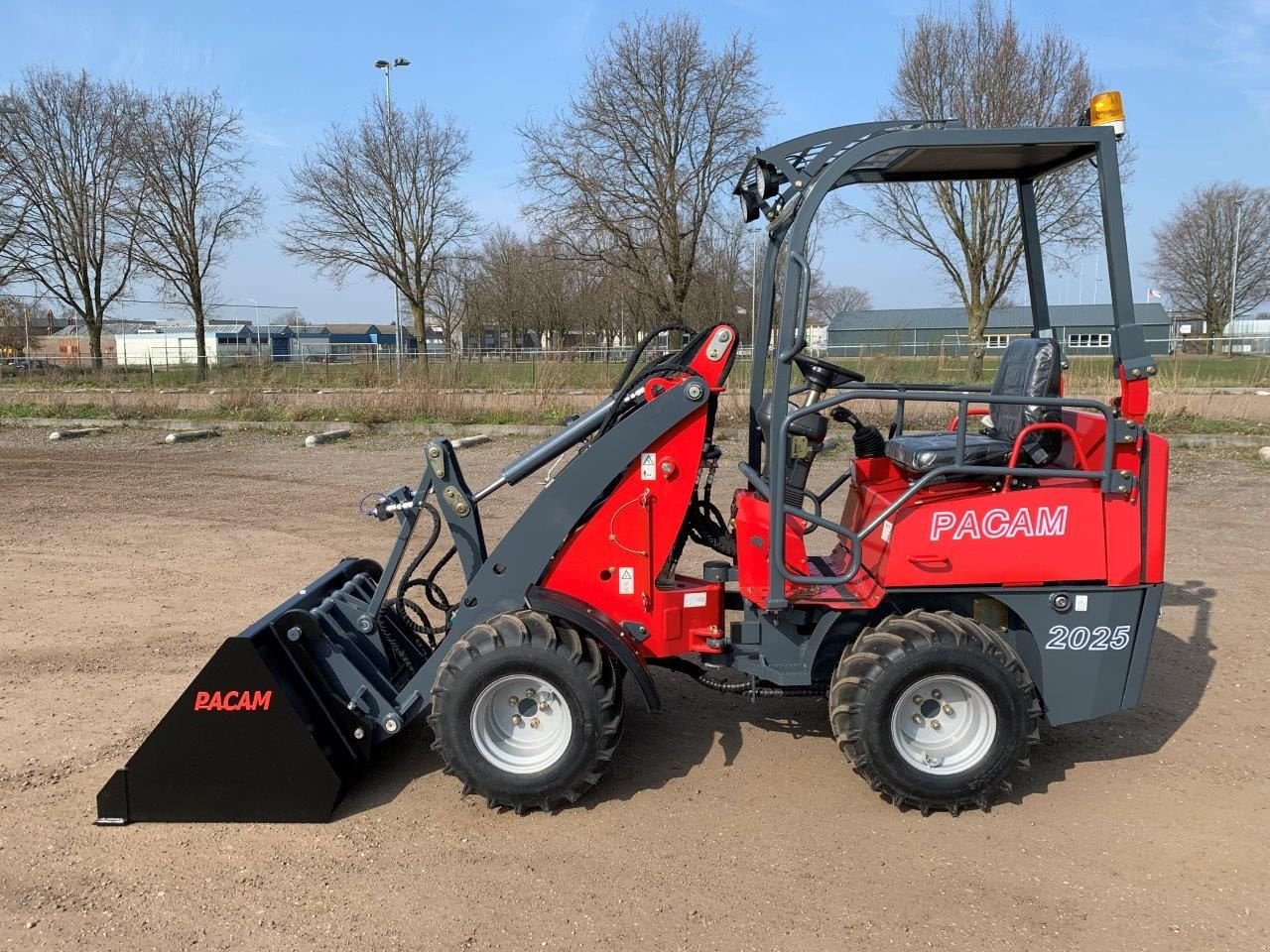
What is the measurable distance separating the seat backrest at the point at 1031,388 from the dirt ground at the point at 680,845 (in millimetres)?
1456

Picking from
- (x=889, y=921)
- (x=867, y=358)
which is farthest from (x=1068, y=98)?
(x=889, y=921)

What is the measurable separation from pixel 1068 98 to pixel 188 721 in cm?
2163

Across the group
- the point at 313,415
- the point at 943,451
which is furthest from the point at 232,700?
the point at 313,415

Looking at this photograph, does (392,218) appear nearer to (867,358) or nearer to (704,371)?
(867,358)

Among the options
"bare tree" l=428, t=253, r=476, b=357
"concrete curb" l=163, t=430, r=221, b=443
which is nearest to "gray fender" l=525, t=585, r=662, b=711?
"concrete curb" l=163, t=430, r=221, b=443

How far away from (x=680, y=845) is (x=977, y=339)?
17.8m

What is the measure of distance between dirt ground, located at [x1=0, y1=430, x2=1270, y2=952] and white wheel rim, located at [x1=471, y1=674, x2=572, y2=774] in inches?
8.9

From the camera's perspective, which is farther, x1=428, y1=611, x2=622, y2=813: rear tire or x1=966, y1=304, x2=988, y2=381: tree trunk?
x1=966, y1=304, x2=988, y2=381: tree trunk

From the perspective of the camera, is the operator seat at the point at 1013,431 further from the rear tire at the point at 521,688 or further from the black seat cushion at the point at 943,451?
the rear tire at the point at 521,688

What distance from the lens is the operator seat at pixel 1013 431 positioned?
13.4ft

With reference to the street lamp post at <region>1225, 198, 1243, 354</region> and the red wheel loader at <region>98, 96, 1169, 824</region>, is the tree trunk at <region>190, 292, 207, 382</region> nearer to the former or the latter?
the red wheel loader at <region>98, 96, 1169, 824</region>

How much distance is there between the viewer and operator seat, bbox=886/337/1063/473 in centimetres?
A: 407

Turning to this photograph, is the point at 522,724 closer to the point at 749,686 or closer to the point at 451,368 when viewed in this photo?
the point at 749,686

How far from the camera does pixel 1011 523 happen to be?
3834 mm
